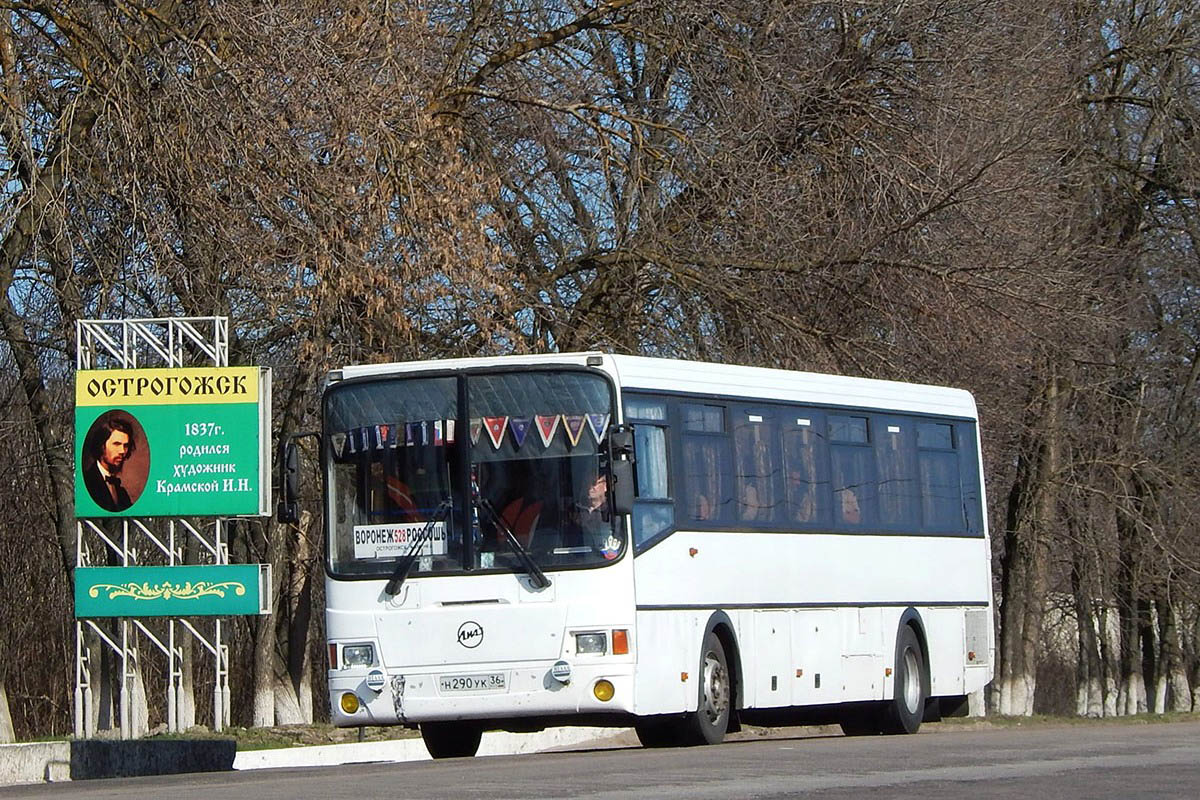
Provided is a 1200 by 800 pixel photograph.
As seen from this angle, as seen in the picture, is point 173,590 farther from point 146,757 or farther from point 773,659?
point 773,659

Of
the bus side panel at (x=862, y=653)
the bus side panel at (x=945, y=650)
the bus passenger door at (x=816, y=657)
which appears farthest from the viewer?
the bus side panel at (x=945, y=650)

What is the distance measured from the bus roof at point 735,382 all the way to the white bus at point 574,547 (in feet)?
0.08

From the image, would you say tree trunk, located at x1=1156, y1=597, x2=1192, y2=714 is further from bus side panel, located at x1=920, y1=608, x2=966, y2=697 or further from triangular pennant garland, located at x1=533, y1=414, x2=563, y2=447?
triangular pennant garland, located at x1=533, y1=414, x2=563, y2=447

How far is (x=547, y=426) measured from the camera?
53.4 feet

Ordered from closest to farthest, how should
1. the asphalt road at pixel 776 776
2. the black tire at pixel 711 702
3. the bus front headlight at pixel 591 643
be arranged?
1. the asphalt road at pixel 776 776
2. the bus front headlight at pixel 591 643
3. the black tire at pixel 711 702

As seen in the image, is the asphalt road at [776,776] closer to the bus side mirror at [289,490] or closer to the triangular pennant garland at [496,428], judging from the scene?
the triangular pennant garland at [496,428]

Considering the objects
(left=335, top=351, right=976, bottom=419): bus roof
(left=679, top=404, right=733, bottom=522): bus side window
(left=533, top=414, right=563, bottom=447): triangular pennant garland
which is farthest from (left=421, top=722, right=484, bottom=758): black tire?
(left=335, top=351, right=976, bottom=419): bus roof

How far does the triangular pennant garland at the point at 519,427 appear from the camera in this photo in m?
16.3

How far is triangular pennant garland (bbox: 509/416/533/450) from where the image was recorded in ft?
53.5

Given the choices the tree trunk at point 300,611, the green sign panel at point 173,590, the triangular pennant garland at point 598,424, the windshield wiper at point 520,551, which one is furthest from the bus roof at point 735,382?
the tree trunk at point 300,611

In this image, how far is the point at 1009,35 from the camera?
25484 mm

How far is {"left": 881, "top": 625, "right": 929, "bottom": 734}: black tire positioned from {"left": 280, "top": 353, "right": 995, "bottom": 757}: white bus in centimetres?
131

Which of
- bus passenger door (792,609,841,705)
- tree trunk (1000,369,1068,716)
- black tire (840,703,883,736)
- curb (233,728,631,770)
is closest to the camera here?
bus passenger door (792,609,841,705)

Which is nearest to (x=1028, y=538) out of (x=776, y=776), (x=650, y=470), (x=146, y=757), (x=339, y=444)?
(x=146, y=757)
